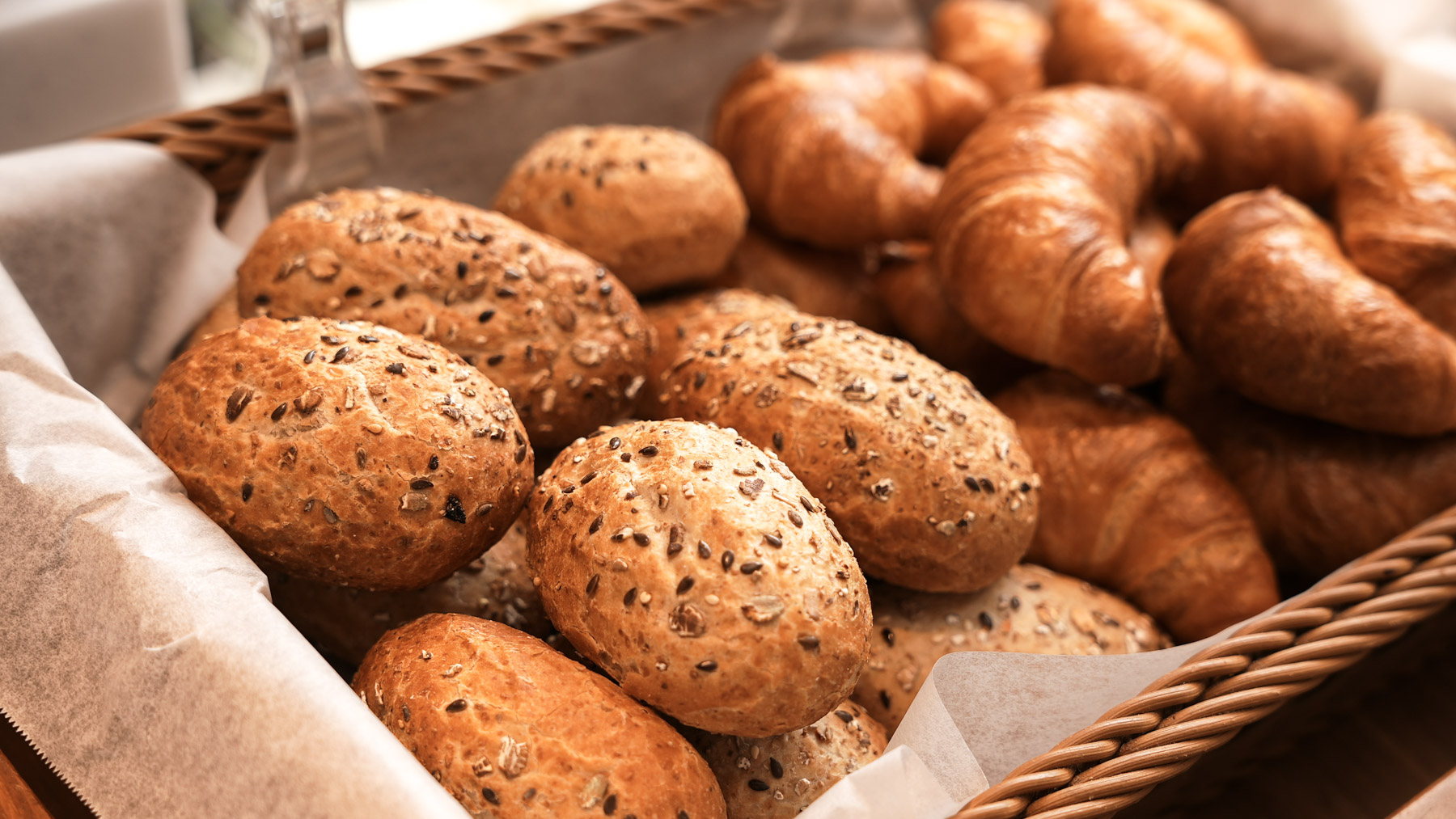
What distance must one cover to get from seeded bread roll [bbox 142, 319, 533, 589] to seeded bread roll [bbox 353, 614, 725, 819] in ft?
0.44

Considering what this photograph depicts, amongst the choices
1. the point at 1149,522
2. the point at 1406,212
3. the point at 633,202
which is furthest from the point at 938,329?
the point at 1406,212

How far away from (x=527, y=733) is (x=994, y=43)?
2306 mm

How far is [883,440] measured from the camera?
1.49m

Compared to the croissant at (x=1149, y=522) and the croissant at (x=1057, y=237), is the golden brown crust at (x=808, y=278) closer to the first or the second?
the croissant at (x=1057, y=237)

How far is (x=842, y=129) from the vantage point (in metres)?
2.26

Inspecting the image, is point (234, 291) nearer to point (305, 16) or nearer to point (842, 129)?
point (305, 16)

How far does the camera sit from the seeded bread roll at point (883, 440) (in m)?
1.49

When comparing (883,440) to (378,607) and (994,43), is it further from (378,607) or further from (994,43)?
(994,43)

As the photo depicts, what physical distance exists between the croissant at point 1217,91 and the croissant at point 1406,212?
109mm

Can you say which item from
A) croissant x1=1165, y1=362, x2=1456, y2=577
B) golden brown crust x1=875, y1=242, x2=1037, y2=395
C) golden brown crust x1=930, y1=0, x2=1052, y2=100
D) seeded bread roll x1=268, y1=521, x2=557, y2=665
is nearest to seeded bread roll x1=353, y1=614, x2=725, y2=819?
seeded bread roll x1=268, y1=521, x2=557, y2=665

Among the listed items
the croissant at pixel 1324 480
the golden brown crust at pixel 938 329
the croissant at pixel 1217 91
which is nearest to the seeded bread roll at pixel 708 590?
the golden brown crust at pixel 938 329

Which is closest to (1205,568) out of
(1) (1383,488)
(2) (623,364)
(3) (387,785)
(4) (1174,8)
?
(1) (1383,488)

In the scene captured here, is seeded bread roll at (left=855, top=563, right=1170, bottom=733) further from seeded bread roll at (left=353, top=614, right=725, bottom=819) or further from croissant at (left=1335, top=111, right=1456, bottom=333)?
croissant at (left=1335, top=111, right=1456, bottom=333)

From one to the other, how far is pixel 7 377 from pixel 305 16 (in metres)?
1.03
